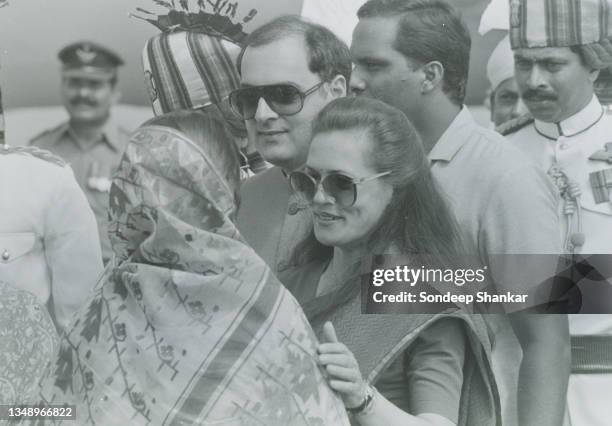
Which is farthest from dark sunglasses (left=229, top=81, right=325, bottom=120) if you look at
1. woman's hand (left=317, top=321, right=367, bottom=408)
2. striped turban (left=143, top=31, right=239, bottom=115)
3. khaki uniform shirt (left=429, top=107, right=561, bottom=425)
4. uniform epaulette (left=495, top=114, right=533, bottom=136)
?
woman's hand (left=317, top=321, right=367, bottom=408)

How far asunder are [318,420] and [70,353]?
46 centimetres

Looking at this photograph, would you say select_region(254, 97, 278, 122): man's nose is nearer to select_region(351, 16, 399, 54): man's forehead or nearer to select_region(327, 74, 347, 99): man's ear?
select_region(327, 74, 347, 99): man's ear

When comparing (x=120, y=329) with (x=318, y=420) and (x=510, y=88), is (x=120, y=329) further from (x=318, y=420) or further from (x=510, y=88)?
(x=510, y=88)

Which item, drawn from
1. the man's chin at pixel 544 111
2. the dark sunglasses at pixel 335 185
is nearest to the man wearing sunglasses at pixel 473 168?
the man's chin at pixel 544 111

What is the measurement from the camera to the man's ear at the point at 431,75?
2.30m

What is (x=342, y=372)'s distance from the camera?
1.78 meters

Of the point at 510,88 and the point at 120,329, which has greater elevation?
the point at 510,88

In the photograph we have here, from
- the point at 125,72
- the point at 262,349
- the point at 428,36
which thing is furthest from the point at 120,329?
the point at 428,36

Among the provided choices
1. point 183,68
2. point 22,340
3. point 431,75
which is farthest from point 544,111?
point 22,340

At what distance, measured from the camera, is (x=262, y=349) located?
1813 millimetres

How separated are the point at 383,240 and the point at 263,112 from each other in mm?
413

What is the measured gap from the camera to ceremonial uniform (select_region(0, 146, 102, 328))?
2.38 m

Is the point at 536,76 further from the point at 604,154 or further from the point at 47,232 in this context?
the point at 47,232

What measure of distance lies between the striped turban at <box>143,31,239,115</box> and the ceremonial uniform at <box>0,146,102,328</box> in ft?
0.95
